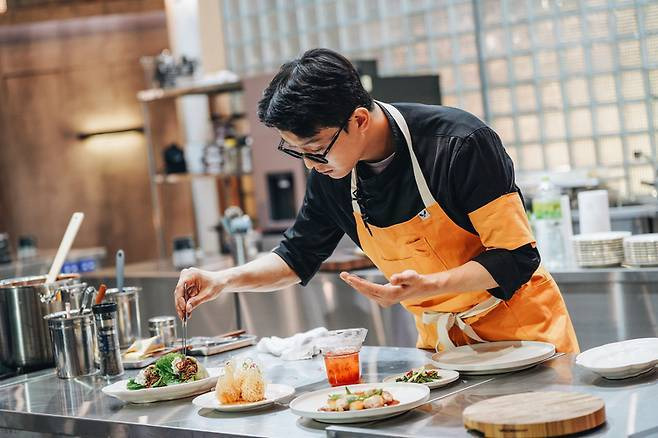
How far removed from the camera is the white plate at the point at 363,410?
185 cm

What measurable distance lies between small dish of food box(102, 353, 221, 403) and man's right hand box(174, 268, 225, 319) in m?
0.15

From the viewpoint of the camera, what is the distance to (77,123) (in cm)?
895

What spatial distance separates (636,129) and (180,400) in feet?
13.0

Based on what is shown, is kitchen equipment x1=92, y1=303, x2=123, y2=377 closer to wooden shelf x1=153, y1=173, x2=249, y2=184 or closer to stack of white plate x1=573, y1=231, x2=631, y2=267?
stack of white plate x1=573, y1=231, x2=631, y2=267

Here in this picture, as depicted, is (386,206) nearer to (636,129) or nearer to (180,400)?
(180,400)

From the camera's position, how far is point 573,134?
18.9ft

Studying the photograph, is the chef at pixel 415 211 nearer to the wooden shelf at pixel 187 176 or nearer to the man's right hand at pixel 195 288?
the man's right hand at pixel 195 288

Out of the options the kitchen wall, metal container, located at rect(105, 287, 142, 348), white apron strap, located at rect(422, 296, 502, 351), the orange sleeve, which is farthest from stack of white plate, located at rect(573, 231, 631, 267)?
the kitchen wall

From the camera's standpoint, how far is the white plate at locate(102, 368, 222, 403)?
226 cm

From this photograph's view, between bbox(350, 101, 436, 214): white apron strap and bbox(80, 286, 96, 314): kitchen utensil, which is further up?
bbox(350, 101, 436, 214): white apron strap

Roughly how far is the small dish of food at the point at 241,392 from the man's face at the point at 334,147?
50cm

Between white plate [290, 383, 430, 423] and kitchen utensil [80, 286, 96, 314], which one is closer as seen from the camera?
white plate [290, 383, 430, 423]

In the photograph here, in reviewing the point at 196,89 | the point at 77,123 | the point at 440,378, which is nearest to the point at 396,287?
the point at 440,378

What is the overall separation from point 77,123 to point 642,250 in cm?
638
